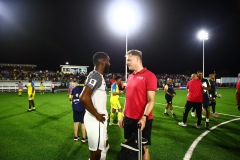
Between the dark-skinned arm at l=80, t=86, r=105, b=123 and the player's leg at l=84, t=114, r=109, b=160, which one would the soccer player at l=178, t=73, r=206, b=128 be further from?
the dark-skinned arm at l=80, t=86, r=105, b=123

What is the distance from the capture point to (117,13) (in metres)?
19.4

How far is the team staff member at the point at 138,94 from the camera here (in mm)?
3721

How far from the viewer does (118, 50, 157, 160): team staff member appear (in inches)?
146

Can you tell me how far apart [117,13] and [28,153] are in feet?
53.8

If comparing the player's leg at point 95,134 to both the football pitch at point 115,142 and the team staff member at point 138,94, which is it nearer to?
the team staff member at point 138,94

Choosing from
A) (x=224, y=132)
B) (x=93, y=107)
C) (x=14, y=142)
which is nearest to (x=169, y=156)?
(x=93, y=107)

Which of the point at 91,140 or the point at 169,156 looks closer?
the point at 91,140

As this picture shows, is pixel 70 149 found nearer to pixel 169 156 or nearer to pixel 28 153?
pixel 28 153

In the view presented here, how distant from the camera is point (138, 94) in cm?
384

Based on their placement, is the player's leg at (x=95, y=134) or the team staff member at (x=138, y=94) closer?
the player's leg at (x=95, y=134)

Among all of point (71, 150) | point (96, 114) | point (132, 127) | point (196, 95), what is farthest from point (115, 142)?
point (196, 95)

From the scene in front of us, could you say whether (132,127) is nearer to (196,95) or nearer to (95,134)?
(95,134)

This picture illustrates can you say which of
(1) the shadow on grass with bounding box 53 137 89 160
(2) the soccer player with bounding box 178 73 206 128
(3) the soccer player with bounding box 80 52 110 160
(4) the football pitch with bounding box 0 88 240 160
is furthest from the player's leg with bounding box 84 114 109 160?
(2) the soccer player with bounding box 178 73 206 128

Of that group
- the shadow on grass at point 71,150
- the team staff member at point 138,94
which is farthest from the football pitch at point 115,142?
the team staff member at point 138,94
